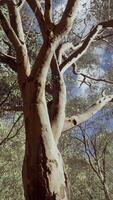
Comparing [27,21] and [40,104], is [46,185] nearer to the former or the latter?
[40,104]

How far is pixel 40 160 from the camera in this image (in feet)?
14.2

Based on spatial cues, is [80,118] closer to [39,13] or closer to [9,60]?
[9,60]

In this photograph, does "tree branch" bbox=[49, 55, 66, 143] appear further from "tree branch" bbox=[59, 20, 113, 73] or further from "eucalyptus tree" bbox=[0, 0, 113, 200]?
"tree branch" bbox=[59, 20, 113, 73]

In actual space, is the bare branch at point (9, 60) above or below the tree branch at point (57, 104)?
above

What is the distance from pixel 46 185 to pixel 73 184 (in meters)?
13.4

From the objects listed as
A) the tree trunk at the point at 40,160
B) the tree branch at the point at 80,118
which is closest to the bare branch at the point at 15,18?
the tree trunk at the point at 40,160

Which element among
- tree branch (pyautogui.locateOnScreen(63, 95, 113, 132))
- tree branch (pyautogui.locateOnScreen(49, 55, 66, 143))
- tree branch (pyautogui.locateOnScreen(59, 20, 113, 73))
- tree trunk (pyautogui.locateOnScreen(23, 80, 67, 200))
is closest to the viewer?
tree trunk (pyautogui.locateOnScreen(23, 80, 67, 200))

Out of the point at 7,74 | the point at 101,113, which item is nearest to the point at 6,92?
the point at 7,74

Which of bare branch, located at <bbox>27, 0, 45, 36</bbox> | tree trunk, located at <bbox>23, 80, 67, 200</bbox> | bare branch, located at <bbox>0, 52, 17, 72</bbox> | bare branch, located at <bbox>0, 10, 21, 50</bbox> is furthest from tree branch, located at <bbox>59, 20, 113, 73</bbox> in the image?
tree trunk, located at <bbox>23, 80, 67, 200</bbox>

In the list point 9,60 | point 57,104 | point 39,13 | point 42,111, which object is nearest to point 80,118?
point 57,104

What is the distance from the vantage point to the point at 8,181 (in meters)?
17.0

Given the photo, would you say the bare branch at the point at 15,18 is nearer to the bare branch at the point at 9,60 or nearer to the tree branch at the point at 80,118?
the bare branch at the point at 9,60

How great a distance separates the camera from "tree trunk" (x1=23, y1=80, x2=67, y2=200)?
4.22 m

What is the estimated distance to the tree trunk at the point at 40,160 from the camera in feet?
13.8
